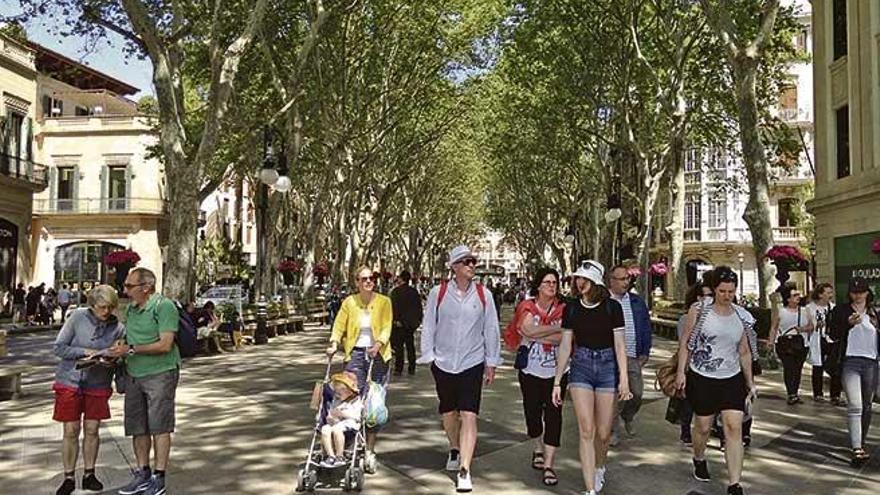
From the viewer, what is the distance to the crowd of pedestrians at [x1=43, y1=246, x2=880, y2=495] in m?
5.88

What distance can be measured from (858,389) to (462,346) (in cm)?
374

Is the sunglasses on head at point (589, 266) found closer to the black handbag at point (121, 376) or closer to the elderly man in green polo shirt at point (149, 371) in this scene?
the elderly man in green polo shirt at point (149, 371)

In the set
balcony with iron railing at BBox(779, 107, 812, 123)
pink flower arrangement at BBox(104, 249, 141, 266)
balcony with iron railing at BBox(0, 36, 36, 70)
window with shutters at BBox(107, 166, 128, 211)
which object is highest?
balcony with iron railing at BBox(779, 107, 812, 123)

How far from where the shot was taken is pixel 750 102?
563 inches

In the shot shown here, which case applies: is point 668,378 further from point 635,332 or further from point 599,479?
point 599,479

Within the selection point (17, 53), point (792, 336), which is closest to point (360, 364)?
point (792, 336)

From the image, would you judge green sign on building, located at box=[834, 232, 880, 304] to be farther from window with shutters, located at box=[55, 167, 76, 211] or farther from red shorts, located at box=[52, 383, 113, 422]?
window with shutters, located at box=[55, 167, 76, 211]

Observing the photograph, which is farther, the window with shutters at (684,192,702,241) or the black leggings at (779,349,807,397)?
the window with shutters at (684,192,702,241)

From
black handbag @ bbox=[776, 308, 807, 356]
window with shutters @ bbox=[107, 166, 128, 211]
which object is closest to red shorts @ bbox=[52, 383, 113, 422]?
black handbag @ bbox=[776, 308, 807, 356]

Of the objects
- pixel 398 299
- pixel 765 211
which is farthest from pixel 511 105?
pixel 398 299

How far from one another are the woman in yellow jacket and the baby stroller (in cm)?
21

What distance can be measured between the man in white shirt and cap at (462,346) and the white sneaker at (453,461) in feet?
0.67

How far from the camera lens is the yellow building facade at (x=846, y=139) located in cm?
1761

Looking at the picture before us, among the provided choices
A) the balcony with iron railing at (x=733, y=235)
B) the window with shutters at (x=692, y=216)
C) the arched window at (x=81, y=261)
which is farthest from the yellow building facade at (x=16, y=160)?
the window with shutters at (x=692, y=216)
